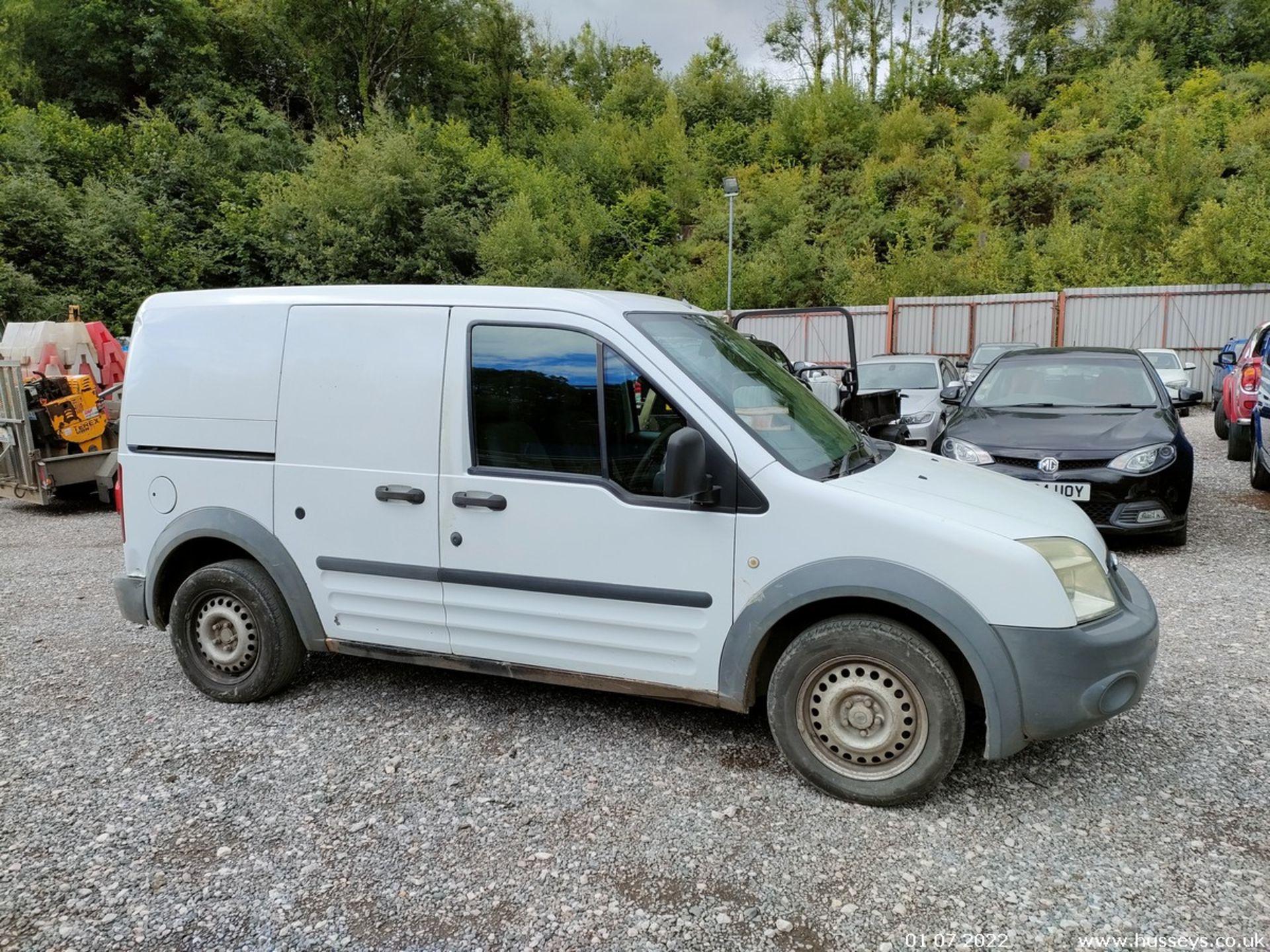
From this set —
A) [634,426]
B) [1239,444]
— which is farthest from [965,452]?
[1239,444]

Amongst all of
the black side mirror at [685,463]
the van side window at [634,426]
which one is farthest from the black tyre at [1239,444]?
the black side mirror at [685,463]

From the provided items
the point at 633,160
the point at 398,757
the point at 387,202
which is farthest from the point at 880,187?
the point at 398,757

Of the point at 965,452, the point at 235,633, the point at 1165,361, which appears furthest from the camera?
the point at 1165,361

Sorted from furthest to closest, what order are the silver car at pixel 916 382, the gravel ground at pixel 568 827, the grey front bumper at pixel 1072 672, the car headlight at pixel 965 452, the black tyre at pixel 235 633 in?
the silver car at pixel 916 382, the car headlight at pixel 965 452, the black tyre at pixel 235 633, the grey front bumper at pixel 1072 672, the gravel ground at pixel 568 827

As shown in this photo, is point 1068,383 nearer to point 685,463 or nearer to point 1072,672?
point 1072,672

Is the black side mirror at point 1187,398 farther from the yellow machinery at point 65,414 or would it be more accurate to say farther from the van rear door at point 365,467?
the yellow machinery at point 65,414

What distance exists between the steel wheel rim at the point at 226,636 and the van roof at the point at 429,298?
144 cm

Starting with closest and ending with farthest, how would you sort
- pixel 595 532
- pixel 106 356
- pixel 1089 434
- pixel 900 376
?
1. pixel 595 532
2. pixel 1089 434
3. pixel 106 356
4. pixel 900 376

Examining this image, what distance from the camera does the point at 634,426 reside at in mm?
3184

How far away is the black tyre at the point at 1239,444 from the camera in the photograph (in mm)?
10117

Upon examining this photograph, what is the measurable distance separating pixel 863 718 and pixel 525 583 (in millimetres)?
1417

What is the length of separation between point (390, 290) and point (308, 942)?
2520mm

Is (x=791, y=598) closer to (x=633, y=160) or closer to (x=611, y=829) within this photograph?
(x=611, y=829)

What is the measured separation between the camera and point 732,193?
18875mm
